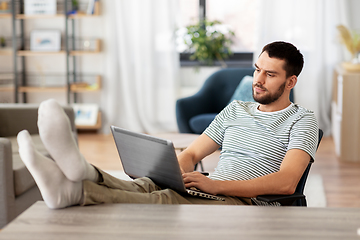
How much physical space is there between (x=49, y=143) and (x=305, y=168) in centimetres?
Result: 89

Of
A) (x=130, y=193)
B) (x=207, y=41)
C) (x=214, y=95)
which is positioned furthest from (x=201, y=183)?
(x=207, y=41)

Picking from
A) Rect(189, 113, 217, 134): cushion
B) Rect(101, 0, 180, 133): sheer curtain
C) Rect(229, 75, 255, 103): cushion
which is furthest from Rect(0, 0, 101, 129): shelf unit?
Rect(229, 75, 255, 103): cushion

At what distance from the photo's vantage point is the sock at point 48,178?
115 cm

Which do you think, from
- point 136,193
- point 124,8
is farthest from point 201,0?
point 136,193

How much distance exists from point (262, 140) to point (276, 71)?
269 millimetres

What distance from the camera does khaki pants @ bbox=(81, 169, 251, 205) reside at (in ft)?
4.13

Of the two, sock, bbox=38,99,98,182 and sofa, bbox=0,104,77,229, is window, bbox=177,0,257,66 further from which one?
sock, bbox=38,99,98,182

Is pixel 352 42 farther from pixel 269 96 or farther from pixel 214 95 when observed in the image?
pixel 269 96

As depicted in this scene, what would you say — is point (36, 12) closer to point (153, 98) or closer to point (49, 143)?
point (153, 98)

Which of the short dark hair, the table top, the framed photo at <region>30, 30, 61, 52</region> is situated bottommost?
the table top

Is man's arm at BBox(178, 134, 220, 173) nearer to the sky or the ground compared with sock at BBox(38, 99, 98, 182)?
nearer to the ground

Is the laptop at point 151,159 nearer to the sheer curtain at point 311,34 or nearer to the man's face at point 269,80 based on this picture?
the man's face at point 269,80

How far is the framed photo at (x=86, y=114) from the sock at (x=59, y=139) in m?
3.93

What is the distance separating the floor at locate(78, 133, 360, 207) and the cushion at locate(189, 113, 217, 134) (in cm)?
30
